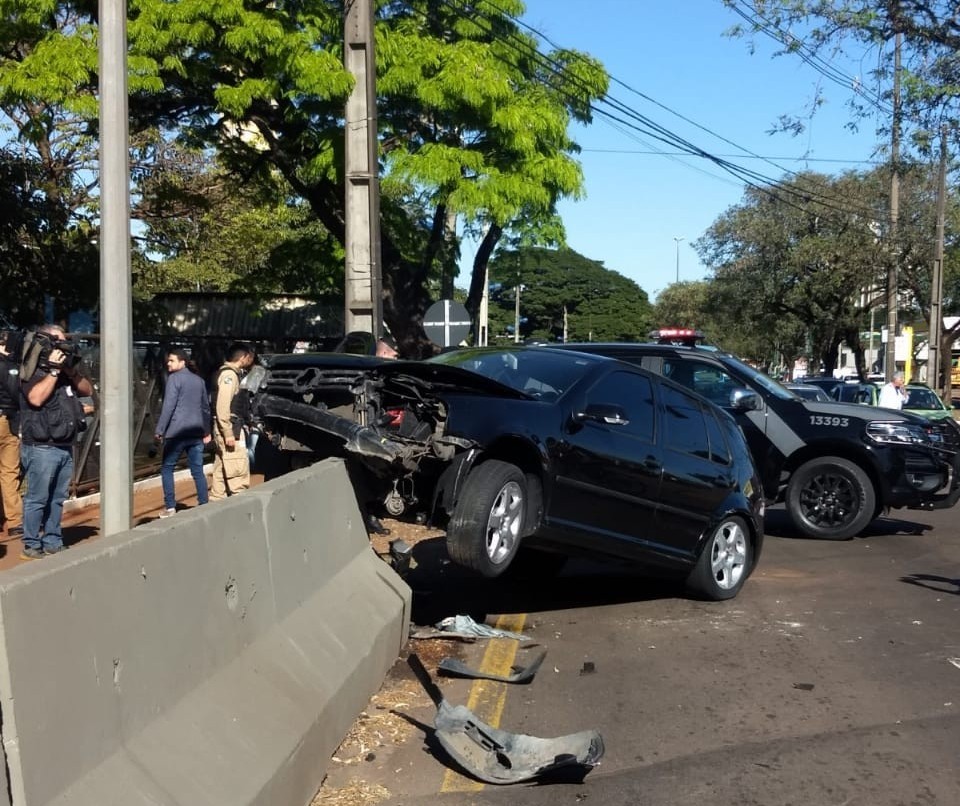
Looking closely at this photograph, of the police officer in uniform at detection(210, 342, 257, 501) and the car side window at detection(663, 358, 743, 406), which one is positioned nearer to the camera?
the police officer in uniform at detection(210, 342, 257, 501)

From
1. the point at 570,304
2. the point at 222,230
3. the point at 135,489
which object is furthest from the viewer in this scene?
the point at 570,304

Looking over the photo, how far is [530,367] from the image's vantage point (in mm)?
7684

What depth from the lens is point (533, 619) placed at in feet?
26.4

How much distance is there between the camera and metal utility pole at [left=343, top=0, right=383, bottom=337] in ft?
42.2

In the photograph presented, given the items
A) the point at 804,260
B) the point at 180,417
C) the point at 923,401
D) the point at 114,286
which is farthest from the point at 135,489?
the point at 804,260

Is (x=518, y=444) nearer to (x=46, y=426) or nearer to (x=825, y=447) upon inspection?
(x=46, y=426)

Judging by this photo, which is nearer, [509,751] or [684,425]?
[509,751]

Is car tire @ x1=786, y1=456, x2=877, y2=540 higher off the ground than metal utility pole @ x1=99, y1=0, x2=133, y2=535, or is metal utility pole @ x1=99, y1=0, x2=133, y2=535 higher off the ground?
metal utility pole @ x1=99, y1=0, x2=133, y2=535

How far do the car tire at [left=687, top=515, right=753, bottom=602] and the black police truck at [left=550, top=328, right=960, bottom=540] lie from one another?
3.06 meters

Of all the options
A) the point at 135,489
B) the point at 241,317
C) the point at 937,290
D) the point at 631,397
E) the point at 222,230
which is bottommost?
the point at 135,489

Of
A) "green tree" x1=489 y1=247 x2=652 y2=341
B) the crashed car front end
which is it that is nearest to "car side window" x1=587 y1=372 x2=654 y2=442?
the crashed car front end

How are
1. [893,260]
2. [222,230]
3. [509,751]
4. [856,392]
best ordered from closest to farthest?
1. [509,751]
2. [856,392]
3. [222,230]
4. [893,260]

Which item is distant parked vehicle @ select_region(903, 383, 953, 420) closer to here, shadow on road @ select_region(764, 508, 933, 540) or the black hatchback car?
shadow on road @ select_region(764, 508, 933, 540)

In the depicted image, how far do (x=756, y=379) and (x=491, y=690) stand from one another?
717 cm
